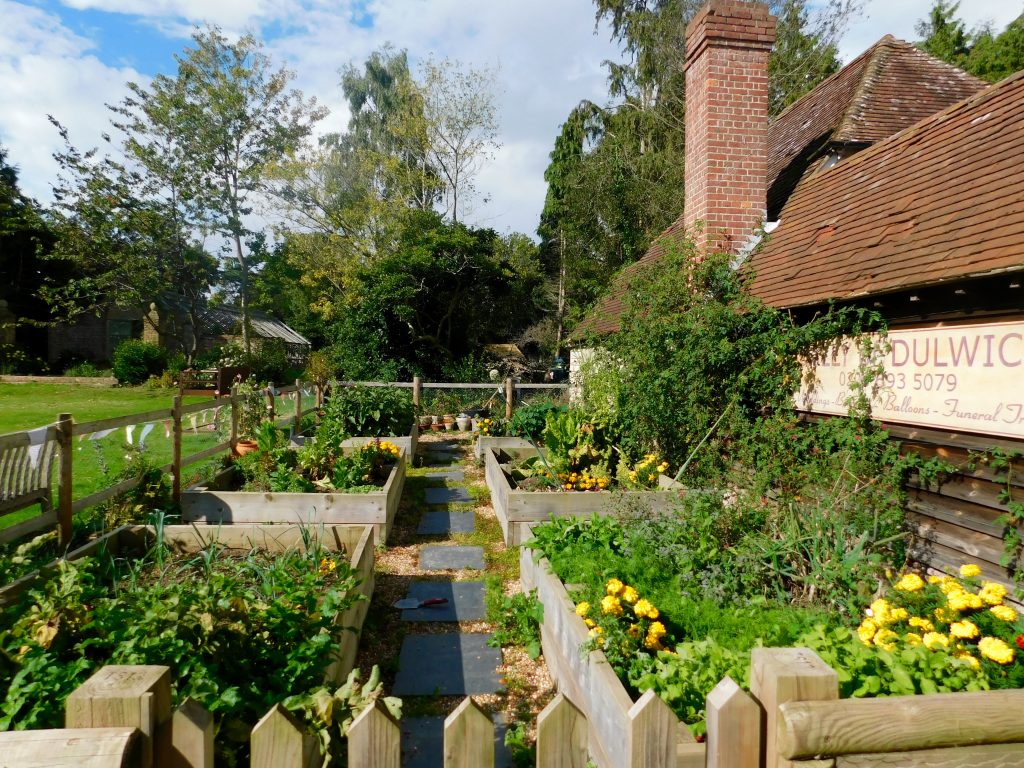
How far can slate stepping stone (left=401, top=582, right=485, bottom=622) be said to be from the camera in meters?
4.60

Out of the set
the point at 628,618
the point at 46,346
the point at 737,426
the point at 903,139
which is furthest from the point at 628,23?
the point at 46,346

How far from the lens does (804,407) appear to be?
236 inches

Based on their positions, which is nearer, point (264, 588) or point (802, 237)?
point (264, 588)

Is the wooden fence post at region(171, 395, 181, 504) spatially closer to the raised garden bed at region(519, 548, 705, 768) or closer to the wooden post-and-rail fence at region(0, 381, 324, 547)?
the wooden post-and-rail fence at region(0, 381, 324, 547)

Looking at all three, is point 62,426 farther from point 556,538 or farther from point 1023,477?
point 1023,477

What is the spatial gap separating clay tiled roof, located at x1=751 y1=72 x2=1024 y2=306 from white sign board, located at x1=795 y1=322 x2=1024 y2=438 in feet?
1.44

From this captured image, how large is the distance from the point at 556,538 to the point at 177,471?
4.15 metres

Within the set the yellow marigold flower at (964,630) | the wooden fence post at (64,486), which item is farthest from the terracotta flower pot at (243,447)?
the yellow marigold flower at (964,630)

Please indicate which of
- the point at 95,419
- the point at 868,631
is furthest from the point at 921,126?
the point at 95,419

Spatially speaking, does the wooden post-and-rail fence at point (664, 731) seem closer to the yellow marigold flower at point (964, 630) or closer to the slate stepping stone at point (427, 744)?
the yellow marigold flower at point (964, 630)

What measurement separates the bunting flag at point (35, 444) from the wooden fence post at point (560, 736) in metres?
4.68

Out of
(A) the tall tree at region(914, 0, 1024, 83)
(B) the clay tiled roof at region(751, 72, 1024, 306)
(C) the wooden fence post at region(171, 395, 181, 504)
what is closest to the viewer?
(B) the clay tiled roof at region(751, 72, 1024, 306)

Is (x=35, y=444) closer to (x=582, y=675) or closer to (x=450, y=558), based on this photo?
(x=450, y=558)

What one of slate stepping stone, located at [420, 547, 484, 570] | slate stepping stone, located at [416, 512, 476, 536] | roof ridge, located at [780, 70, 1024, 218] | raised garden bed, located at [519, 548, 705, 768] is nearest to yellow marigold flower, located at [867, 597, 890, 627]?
raised garden bed, located at [519, 548, 705, 768]
